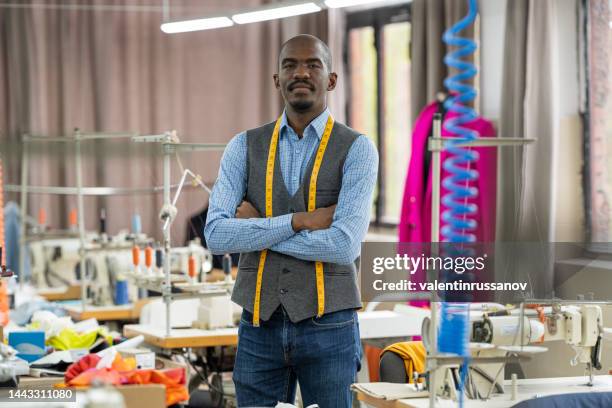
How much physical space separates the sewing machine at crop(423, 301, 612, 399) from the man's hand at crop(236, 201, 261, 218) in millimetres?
571

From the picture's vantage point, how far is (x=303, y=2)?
12.8 ft

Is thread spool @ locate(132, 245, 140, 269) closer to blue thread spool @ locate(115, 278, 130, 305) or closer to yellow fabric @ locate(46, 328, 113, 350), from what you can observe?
blue thread spool @ locate(115, 278, 130, 305)

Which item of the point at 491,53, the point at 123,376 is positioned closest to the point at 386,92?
the point at 491,53

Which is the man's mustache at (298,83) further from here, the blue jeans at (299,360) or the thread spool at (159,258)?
the thread spool at (159,258)

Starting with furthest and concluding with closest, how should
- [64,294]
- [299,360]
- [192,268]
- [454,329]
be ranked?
[64,294] → [192,268] → [299,360] → [454,329]

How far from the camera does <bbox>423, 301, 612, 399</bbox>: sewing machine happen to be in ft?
8.57

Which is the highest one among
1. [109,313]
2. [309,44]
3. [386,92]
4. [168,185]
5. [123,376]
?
[386,92]

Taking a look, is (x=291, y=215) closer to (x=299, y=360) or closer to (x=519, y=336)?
(x=299, y=360)

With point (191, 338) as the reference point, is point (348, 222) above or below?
above

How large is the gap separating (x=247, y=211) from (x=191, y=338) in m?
1.53

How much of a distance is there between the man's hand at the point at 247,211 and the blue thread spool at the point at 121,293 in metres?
2.68

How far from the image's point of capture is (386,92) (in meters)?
6.92

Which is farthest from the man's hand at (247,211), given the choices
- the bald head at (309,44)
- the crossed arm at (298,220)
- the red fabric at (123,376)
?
the red fabric at (123,376)

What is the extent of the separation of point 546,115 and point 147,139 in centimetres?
197
